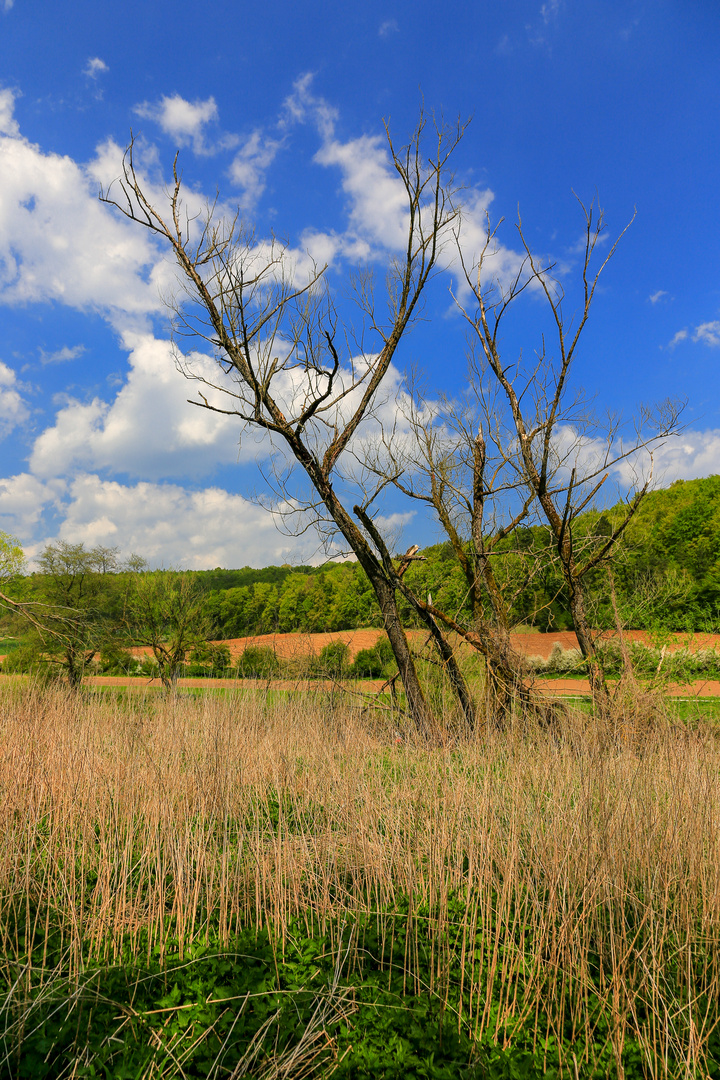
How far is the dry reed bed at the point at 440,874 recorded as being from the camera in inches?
98.4

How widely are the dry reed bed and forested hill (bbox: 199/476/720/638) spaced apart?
11.5 ft

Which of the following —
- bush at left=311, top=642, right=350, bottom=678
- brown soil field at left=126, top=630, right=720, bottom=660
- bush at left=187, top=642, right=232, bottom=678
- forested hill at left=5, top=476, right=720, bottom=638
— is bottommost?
bush at left=187, top=642, right=232, bottom=678

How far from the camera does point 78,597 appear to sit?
593 inches

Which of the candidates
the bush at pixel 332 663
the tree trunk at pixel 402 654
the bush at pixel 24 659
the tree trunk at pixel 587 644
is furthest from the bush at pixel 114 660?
the tree trunk at pixel 587 644

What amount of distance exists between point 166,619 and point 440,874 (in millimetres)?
15615

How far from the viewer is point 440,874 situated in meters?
2.78

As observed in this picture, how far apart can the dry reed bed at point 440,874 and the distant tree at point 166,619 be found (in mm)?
11557

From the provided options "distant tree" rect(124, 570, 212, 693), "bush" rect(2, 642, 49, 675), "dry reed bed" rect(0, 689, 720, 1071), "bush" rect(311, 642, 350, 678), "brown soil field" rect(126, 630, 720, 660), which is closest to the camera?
"dry reed bed" rect(0, 689, 720, 1071)

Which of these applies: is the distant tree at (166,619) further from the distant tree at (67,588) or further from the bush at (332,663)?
the bush at (332,663)

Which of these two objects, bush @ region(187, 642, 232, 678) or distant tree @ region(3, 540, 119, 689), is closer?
distant tree @ region(3, 540, 119, 689)

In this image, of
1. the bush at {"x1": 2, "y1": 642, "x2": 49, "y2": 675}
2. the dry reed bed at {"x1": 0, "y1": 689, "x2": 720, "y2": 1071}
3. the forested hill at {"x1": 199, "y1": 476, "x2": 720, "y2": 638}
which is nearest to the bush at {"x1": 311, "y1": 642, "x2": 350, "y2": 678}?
the forested hill at {"x1": 199, "y1": 476, "x2": 720, "y2": 638}

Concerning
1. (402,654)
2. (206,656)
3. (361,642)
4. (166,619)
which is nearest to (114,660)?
(166,619)

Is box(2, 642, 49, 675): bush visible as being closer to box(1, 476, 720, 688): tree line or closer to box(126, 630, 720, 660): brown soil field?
box(1, 476, 720, 688): tree line

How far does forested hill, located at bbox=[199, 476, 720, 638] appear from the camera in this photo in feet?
29.4
